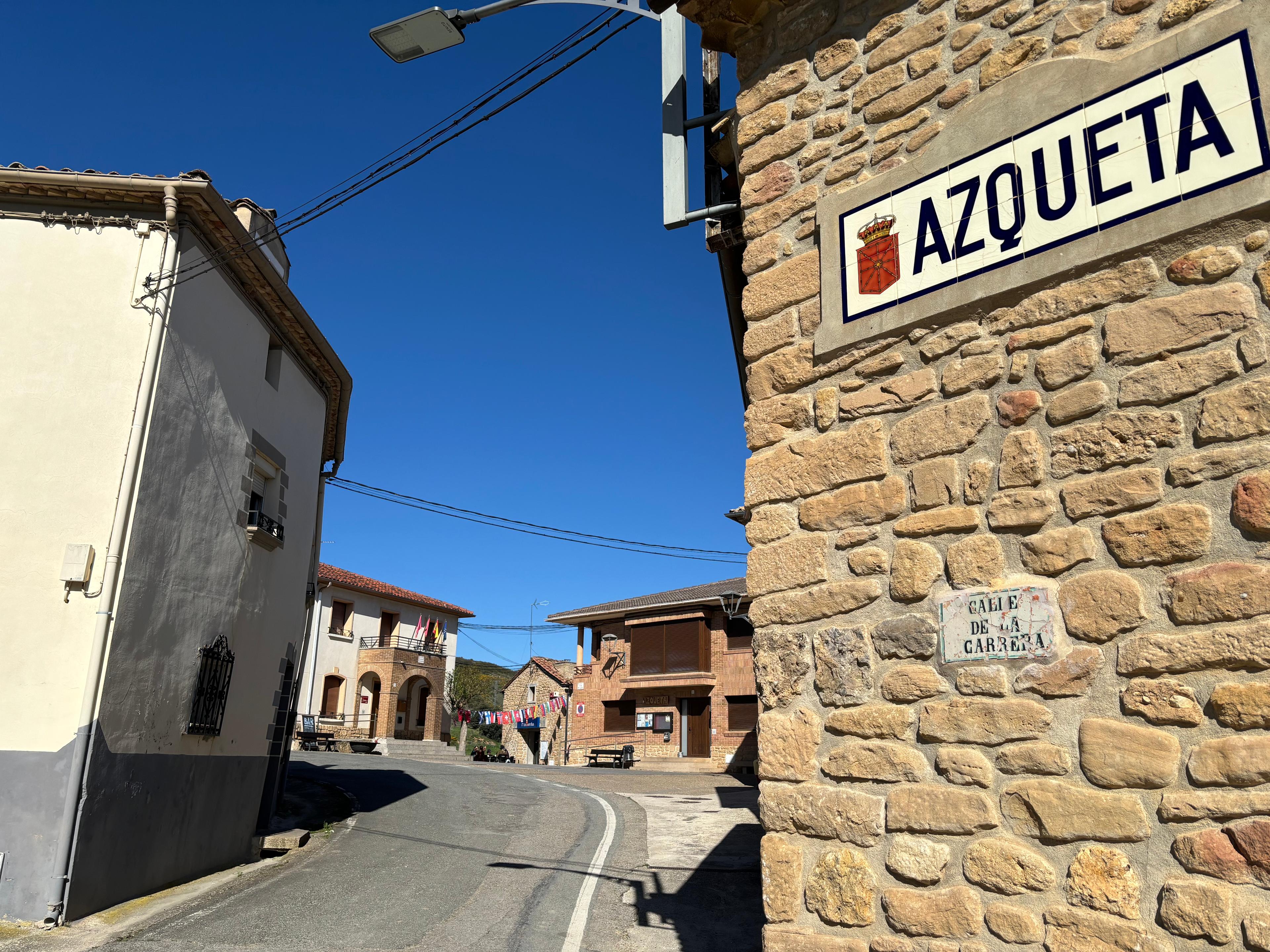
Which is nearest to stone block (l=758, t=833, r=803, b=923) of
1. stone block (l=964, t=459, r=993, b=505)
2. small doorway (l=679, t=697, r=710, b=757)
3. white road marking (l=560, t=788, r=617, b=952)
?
stone block (l=964, t=459, r=993, b=505)

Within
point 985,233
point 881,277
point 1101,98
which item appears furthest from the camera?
point 881,277

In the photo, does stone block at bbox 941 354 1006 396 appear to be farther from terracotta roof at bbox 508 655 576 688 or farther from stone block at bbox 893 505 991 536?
terracotta roof at bbox 508 655 576 688

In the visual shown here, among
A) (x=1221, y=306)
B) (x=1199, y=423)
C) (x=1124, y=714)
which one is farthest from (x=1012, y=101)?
(x=1124, y=714)

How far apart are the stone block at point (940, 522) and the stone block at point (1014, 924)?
1169 millimetres

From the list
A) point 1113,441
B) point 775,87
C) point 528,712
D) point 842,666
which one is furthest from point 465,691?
point 1113,441

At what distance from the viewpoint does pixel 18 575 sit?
25.2ft

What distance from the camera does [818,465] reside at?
3484 mm

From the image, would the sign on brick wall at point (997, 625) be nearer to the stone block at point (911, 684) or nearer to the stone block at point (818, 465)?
the stone block at point (911, 684)

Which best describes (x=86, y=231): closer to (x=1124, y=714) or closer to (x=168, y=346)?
(x=168, y=346)

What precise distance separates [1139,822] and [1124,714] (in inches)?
11.5

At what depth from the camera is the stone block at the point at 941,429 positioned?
10.0 ft

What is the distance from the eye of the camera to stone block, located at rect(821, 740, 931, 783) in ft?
9.68

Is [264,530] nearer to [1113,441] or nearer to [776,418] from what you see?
[776,418]

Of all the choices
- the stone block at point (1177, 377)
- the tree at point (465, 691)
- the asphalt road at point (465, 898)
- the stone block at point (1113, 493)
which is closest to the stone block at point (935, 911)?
the stone block at point (1113, 493)
